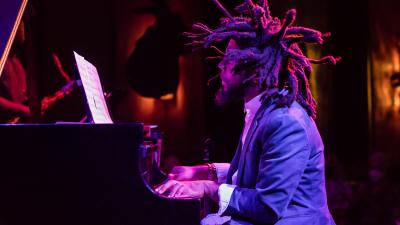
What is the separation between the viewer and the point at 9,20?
2738 mm

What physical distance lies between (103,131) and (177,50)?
495cm

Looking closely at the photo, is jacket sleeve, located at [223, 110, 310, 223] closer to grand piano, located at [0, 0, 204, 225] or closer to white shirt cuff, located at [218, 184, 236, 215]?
white shirt cuff, located at [218, 184, 236, 215]

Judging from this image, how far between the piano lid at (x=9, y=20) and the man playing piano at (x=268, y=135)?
36.7 inches

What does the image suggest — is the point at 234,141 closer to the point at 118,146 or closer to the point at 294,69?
the point at 294,69

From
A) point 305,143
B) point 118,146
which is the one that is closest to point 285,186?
point 305,143

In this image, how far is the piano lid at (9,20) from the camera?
266cm

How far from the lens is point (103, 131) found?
85.0 inches

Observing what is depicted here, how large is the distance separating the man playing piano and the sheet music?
55cm

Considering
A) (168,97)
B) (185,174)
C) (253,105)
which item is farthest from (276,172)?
(168,97)

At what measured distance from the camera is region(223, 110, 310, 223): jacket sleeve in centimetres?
216

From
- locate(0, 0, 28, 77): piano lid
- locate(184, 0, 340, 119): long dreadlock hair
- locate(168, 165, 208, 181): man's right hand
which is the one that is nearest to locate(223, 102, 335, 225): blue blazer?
locate(184, 0, 340, 119): long dreadlock hair

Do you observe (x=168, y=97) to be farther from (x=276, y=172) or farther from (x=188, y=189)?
(x=276, y=172)

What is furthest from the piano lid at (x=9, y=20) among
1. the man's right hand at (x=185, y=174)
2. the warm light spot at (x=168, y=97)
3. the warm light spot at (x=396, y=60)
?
the warm light spot at (x=396, y=60)

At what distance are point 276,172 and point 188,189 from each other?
15.8 inches
